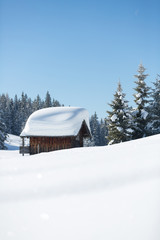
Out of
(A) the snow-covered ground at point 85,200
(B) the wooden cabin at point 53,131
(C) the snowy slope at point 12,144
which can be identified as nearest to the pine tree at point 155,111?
(B) the wooden cabin at point 53,131

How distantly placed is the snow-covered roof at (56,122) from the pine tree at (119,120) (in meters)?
3.11

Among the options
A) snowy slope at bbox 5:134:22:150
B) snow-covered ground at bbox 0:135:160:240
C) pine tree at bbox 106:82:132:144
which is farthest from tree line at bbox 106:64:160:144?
snowy slope at bbox 5:134:22:150

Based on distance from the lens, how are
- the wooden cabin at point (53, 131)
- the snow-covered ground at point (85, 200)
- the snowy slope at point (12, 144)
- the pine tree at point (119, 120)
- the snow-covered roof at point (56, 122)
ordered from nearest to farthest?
the snow-covered ground at point (85, 200) → the wooden cabin at point (53, 131) → the snow-covered roof at point (56, 122) → the pine tree at point (119, 120) → the snowy slope at point (12, 144)

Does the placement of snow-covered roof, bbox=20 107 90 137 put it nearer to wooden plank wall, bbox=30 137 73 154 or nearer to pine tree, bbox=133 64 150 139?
wooden plank wall, bbox=30 137 73 154

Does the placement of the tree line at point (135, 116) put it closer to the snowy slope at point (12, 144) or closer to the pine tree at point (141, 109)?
the pine tree at point (141, 109)

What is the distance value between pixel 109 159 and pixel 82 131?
19.3 meters

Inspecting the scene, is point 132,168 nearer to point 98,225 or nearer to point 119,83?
point 98,225

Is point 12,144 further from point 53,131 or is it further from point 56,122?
point 53,131

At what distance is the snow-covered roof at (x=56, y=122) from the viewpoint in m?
18.0

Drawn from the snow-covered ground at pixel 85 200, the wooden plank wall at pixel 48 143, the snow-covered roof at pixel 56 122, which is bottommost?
the wooden plank wall at pixel 48 143

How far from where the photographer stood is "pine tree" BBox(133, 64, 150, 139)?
2034 cm

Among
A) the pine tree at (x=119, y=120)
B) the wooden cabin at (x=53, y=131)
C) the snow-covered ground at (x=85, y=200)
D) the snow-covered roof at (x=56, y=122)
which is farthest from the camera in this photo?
the pine tree at (x=119, y=120)

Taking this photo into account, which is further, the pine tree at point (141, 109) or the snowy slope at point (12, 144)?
the snowy slope at point (12, 144)

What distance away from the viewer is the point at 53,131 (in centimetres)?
1811
